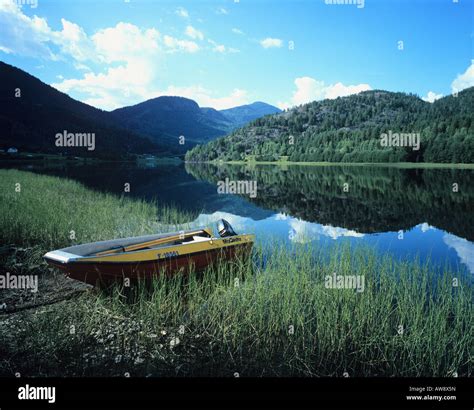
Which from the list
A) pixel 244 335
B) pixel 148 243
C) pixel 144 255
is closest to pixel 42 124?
pixel 148 243

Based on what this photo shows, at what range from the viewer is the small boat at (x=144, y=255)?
7.36 metres

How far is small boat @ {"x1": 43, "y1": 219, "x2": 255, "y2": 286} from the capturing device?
7.36 m

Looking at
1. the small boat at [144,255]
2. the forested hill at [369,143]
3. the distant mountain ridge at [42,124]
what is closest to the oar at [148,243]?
the small boat at [144,255]

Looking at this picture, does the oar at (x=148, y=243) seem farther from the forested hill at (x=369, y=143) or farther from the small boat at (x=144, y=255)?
the forested hill at (x=369, y=143)

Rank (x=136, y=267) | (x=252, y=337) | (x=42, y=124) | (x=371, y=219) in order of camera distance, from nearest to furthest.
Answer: (x=252, y=337), (x=136, y=267), (x=371, y=219), (x=42, y=124)

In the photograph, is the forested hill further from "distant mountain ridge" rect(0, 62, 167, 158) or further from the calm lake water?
"distant mountain ridge" rect(0, 62, 167, 158)

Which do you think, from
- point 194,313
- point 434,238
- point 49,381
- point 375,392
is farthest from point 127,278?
point 434,238

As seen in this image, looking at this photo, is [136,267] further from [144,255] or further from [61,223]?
[61,223]

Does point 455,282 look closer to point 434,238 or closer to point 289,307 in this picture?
point 289,307

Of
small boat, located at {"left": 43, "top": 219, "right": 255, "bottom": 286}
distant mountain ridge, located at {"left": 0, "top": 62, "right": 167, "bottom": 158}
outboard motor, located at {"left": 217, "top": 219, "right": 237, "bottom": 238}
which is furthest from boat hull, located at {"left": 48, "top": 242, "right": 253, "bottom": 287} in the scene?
distant mountain ridge, located at {"left": 0, "top": 62, "right": 167, "bottom": 158}

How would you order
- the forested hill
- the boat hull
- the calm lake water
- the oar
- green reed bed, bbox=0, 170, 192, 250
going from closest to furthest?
the boat hull < the oar < green reed bed, bbox=0, 170, 192, 250 < the calm lake water < the forested hill

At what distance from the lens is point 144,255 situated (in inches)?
319

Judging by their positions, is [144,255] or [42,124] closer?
[144,255]

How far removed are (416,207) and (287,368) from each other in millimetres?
20830
